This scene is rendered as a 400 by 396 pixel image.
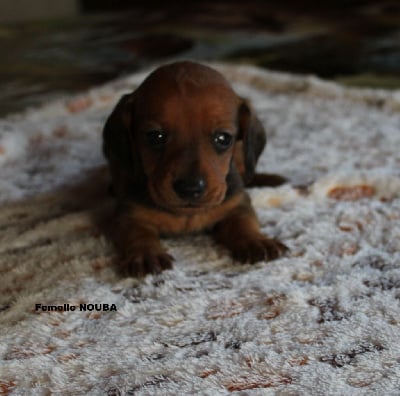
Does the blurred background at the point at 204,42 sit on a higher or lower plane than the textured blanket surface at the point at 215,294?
higher

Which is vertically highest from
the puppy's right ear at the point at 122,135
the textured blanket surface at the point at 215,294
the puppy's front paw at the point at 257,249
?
the puppy's right ear at the point at 122,135

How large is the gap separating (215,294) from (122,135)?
25.5 inches

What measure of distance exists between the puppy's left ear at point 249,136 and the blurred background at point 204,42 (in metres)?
1.95

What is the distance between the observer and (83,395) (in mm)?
1324

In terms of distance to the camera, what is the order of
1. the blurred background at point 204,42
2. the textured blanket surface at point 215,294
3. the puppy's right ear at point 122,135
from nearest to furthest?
1. the textured blanket surface at point 215,294
2. the puppy's right ear at point 122,135
3. the blurred background at point 204,42

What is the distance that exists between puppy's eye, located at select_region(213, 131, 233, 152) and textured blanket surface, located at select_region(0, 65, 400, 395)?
321mm

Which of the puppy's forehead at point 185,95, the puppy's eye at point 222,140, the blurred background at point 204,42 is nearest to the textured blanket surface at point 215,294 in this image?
the puppy's eye at point 222,140

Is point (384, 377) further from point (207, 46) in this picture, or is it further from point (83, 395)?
point (207, 46)

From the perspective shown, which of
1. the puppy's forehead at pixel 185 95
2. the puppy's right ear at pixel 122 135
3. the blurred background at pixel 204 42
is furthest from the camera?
the blurred background at pixel 204 42

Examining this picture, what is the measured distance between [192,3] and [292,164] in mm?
4158

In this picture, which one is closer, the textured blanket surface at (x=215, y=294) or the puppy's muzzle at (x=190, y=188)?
the textured blanket surface at (x=215, y=294)

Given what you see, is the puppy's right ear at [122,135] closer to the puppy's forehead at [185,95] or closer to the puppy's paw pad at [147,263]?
the puppy's forehead at [185,95]

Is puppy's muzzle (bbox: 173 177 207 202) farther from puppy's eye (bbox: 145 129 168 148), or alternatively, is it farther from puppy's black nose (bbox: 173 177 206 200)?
puppy's eye (bbox: 145 129 168 148)

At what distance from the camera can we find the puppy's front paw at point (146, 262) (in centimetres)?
187
